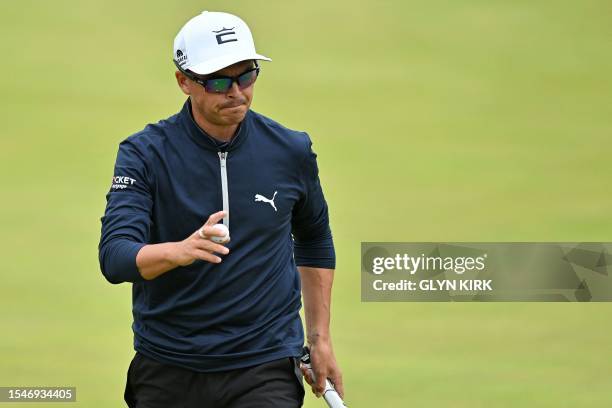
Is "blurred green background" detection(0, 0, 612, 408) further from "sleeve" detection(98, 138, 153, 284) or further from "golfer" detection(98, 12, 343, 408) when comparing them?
"sleeve" detection(98, 138, 153, 284)

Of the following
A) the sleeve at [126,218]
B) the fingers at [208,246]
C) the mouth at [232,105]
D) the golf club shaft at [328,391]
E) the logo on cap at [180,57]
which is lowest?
the golf club shaft at [328,391]

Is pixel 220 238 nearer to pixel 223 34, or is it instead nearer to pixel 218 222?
pixel 218 222

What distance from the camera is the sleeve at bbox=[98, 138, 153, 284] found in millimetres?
3910

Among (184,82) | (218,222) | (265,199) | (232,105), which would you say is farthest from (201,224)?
(184,82)

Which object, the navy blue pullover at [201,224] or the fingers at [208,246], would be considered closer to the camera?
the fingers at [208,246]

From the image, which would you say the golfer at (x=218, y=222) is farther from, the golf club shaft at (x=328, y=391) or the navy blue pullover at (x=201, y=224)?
the golf club shaft at (x=328, y=391)

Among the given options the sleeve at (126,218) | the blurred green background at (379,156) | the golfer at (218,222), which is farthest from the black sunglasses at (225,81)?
the blurred green background at (379,156)

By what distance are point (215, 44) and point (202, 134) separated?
0.29m

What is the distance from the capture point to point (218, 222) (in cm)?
416

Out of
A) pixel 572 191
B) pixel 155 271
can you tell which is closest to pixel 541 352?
pixel 572 191

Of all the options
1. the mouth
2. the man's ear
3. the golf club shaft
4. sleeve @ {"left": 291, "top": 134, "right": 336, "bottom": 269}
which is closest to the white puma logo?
sleeve @ {"left": 291, "top": 134, "right": 336, "bottom": 269}

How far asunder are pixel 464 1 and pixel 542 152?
157 centimetres

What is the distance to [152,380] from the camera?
4.33 metres

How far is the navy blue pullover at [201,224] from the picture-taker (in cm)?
421
